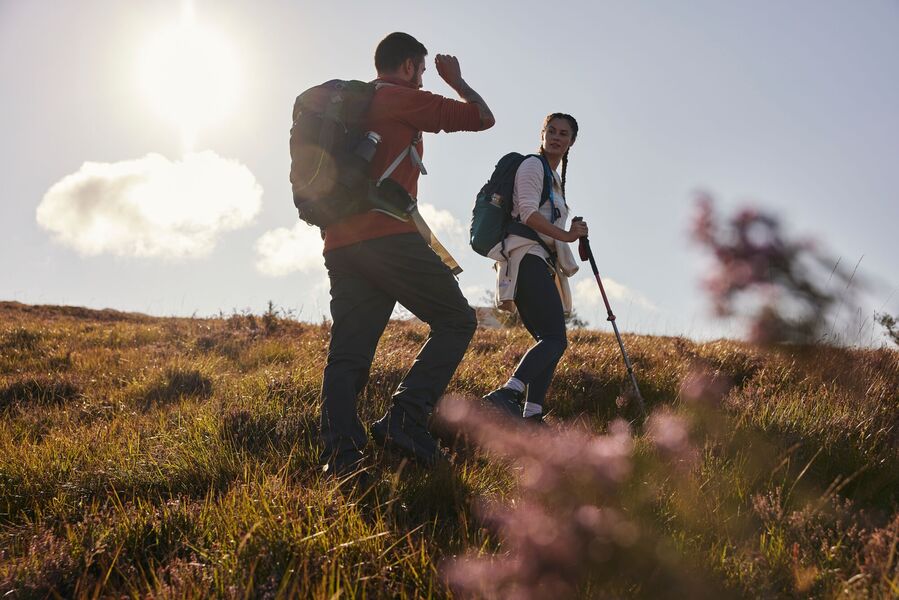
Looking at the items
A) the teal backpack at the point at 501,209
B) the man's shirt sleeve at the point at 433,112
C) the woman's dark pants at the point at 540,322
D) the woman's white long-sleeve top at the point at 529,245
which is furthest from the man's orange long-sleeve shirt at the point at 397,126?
the woman's dark pants at the point at 540,322

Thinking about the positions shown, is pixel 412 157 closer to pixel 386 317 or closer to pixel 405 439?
pixel 386 317

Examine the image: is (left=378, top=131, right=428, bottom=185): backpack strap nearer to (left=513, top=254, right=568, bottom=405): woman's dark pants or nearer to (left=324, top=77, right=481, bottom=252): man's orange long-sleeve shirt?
(left=324, top=77, right=481, bottom=252): man's orange long-sleeve shirt

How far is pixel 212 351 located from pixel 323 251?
15.6ft

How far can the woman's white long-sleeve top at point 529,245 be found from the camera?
469cm

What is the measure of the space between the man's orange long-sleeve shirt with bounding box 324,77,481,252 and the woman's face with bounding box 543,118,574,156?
157 cm

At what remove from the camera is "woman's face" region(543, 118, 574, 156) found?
514cm

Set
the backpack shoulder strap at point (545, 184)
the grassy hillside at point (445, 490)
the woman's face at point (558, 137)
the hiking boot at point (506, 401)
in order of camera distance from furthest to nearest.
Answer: the woman's face at point (558, 137)
the backpack shoulder strap at point (545, 184)
the hiking boot at point (506, 401)
the grassy hillside at point (445, 490)

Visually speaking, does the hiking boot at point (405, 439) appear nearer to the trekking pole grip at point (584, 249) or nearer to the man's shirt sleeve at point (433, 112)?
the man's shirt sleeve at point (433, 112)

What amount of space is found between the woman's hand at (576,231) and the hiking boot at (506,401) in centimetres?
122

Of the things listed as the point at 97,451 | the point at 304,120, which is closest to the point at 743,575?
the point at 304,120

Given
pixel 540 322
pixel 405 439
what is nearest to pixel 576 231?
pixel 540 322

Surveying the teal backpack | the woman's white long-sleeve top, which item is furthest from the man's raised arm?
the teal backpack

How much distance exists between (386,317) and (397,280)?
1.06ft

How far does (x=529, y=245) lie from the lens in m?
4.80
